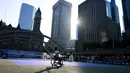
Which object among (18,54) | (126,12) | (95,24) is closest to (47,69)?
(18,54)

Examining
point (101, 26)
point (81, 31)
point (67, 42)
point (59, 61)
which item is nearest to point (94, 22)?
point (101, 26)

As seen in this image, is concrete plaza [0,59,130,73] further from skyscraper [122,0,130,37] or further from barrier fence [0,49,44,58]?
skyscraper [122,0,130,37]

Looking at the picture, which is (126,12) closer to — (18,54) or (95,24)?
(95,24)

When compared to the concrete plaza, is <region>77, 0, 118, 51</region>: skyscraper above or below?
above

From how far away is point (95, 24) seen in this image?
118938 mm

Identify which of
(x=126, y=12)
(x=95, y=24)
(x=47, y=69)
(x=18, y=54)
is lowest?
(x=18, y=54)

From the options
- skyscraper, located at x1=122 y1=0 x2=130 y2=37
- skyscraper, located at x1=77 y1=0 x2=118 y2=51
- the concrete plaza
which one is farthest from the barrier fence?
skyscraper, located at x1=122 y1=0 x2=130 y2=37

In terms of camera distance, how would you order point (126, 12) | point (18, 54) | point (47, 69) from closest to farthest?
1. point (47, 69)
2. point (18, 54)
3. point (126, 12)

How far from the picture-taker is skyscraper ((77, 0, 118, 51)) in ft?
365

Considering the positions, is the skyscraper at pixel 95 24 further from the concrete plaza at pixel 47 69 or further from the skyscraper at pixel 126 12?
the concrete plaza at pixel 47 69

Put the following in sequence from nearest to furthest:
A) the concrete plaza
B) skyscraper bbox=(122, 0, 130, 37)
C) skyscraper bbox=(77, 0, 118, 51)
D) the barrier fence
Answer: the concrete plaza, the barrier fence, skyscraper bbox=(122, 0, 130, 37), skyscraper bbox=(77, 0, 118, 51)

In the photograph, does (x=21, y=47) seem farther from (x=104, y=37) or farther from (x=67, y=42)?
(x=67, y=42)

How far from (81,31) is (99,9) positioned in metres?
Result: 29.2

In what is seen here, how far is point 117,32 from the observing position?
122938 millimetres
